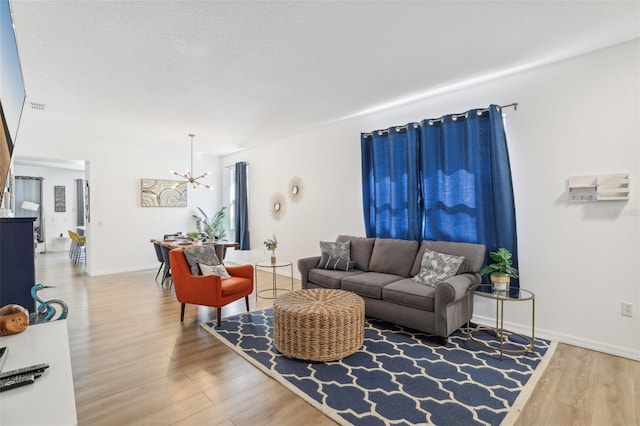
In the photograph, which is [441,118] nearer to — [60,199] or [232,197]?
[232,197]

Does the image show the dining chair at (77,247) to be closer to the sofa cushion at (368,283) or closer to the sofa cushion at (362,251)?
the sofa cushion at (362,251)

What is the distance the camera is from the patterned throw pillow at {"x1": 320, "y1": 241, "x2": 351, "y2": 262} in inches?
173

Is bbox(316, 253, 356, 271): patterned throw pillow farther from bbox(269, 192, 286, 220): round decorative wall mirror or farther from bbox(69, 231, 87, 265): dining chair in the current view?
bbox(69, 231, 87, 265): dining chair

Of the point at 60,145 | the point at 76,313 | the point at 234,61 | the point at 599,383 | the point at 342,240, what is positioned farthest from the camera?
the point at 60,145

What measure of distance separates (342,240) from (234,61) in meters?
2.81

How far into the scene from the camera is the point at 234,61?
306 cm

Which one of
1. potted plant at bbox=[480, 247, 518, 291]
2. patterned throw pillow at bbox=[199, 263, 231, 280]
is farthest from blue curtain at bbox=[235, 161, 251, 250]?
potted plant at bbox=[480, 247, 518, 291]

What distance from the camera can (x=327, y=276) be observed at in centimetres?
403

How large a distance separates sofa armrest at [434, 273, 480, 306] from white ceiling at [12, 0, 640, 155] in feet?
7.17

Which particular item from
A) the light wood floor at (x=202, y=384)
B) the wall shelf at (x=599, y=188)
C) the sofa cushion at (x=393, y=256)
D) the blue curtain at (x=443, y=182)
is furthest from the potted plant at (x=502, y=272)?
the sofa cushion at (x=393, y=256)

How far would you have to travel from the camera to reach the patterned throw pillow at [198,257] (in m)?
3.79

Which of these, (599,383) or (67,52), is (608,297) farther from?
(67,52)

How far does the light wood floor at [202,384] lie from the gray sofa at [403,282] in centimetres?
87

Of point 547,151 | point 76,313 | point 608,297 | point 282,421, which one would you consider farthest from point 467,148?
point 76,313
